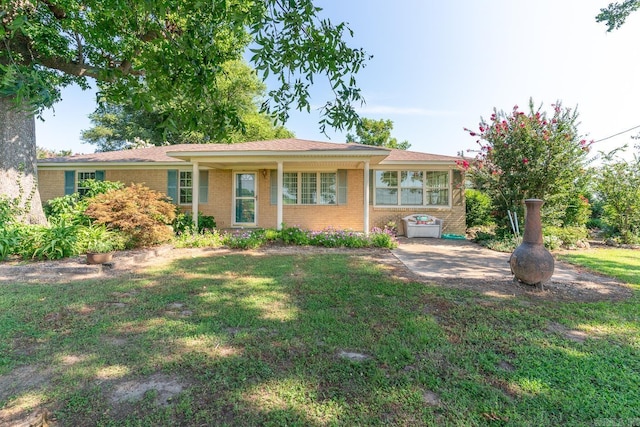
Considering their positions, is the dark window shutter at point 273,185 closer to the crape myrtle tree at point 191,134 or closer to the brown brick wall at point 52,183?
the crape myrtle tree at point 191,134

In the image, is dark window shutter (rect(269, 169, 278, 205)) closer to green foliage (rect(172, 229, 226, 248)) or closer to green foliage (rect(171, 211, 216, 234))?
green foliage (rect(171, 211, 216, 234))

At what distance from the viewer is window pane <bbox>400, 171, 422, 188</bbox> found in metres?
12.3

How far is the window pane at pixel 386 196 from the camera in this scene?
40.5 feet

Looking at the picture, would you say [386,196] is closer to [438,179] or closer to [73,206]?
[438,179]

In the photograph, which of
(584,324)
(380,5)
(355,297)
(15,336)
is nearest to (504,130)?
(380,5)

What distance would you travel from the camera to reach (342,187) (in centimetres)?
1220

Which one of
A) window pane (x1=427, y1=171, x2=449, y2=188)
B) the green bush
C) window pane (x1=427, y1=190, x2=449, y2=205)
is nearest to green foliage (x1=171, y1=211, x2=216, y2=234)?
window pane (x1=427, y1=190, x2=449, y2=205)

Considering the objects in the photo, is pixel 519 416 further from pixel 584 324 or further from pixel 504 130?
pixel 504 130

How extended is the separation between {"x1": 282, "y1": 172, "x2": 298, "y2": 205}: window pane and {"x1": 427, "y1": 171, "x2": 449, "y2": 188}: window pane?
5.47 meters

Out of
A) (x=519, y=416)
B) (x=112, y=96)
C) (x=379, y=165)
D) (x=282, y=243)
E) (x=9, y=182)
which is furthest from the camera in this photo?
(x=379, y=165)

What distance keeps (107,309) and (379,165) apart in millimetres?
10225

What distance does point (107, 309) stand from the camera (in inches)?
150

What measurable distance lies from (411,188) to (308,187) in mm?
4247

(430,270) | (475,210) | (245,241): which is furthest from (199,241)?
(475,210)
